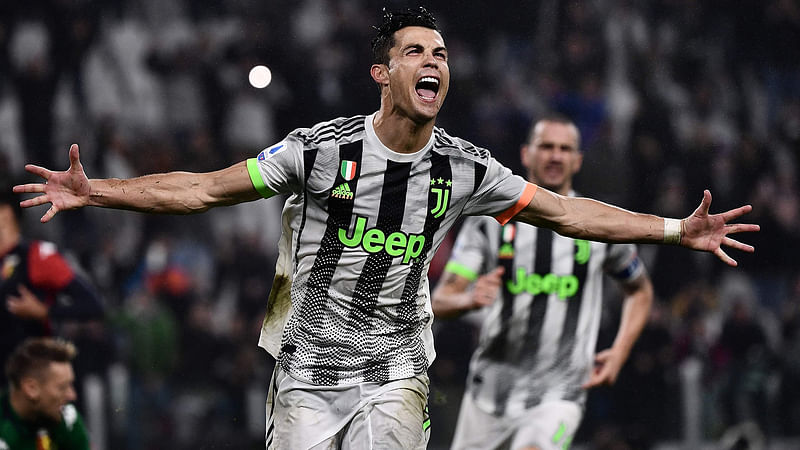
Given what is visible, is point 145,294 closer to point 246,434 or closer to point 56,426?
point 246,434

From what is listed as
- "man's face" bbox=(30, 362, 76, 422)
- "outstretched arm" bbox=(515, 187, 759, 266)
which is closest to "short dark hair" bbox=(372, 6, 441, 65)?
"outstretched arm" bbox=(515, 187, 759, 266)

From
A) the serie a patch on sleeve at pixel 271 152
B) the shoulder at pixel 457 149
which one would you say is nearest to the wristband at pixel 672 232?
the shoulder at pixel 457 149

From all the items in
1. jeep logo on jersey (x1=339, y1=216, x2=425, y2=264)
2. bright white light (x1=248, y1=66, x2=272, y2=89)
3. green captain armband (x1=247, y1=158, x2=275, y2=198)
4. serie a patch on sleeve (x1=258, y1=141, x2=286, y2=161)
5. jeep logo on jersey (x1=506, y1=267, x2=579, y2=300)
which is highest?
bright white light (x1=248, y1=66, x2=272, y2=89)

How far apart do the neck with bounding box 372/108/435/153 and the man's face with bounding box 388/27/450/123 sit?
0.09 ft

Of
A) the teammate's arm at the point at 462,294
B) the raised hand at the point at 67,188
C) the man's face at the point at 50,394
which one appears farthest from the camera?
the man's face at the point at 50,394

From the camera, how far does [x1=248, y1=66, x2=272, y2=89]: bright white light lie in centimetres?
933

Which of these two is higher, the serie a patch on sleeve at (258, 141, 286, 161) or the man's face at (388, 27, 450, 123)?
the man's face at (388, 27, 450, 123)

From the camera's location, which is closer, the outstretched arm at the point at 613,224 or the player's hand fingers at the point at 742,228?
the player's hand fingers at the point at 742,228

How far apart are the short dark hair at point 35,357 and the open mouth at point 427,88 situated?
2.64m

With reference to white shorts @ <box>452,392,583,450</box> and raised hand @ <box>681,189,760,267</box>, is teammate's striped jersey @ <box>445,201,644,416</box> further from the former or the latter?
raised hand @ <box>681,189,760,267</box>

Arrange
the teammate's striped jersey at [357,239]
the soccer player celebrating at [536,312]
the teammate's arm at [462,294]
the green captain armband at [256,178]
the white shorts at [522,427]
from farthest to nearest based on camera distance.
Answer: the soccer player celebrating at [536,312], the white shorts at [522,427], the teammate's arm at [462,294], the teammate's striped jersey at [357,239], the green captain armband at [256,178]

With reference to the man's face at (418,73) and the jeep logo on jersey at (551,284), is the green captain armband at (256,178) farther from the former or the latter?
the jeep logo on jersey at (551,284)

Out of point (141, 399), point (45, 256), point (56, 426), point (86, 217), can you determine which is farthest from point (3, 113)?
point (56, 426)

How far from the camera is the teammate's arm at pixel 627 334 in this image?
18.0ft
